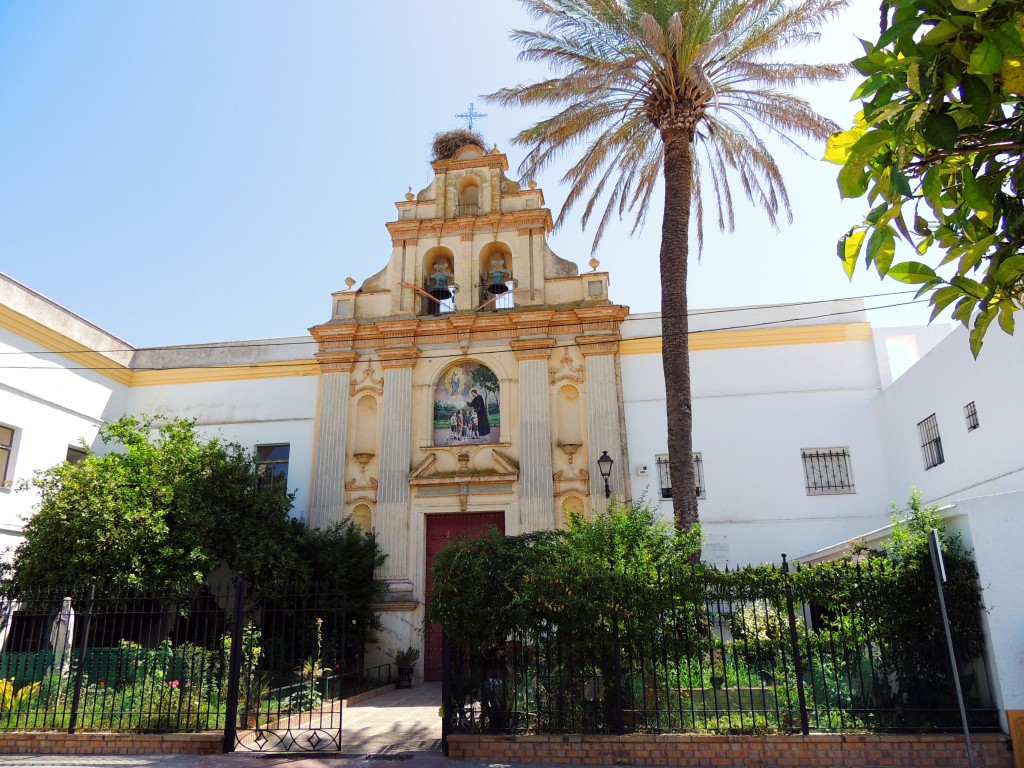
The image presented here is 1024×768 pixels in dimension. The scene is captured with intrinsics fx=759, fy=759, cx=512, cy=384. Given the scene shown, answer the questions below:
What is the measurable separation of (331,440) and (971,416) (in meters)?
12.7

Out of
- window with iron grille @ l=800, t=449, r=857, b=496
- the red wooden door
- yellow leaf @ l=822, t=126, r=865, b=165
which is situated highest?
window with iron grille @ l=800, t=449, r=857, b=496

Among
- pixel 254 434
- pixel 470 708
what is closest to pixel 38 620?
pixel 254 434

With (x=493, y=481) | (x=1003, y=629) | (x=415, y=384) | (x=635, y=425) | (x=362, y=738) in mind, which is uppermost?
(x=415, y=384)

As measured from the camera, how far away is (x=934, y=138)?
2289 mm

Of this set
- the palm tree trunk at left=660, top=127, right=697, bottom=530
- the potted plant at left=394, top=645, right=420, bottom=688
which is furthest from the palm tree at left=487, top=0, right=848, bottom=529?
the potted plant at left=394, top=645, right=420, bottom=688

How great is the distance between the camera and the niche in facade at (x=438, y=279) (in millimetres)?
18609

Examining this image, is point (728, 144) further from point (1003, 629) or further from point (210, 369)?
point (210, 369)

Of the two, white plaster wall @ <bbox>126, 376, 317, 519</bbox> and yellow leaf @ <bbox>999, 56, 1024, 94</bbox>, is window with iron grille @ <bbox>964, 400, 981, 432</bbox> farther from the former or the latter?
white plaster wall @ <bbox>126, 376, 317, 519</bbox>

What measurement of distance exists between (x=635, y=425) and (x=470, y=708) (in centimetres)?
903

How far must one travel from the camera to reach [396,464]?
1706 cm

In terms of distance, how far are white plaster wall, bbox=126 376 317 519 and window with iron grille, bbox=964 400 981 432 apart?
13.3 m

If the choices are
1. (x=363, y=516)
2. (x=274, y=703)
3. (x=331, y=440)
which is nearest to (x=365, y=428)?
(x=331, y=440)

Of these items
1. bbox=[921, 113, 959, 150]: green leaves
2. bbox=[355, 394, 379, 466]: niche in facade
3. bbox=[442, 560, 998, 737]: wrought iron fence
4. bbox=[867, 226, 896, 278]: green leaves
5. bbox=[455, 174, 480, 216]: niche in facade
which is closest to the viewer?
bbox=[921, 113, 959, 150]: green leaves

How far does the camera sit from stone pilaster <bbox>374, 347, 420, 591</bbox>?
16359 millimetres
